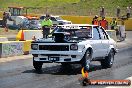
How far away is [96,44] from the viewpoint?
15836 mm

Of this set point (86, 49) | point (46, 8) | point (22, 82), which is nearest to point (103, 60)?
point (86, 49)

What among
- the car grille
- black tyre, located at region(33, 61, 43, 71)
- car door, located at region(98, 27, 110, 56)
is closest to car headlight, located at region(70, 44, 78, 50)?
the car grille

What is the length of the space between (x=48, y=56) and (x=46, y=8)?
180ft

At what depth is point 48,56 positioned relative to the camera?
1476 centimetres

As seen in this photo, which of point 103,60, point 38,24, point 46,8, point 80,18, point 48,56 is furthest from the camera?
point 46,8

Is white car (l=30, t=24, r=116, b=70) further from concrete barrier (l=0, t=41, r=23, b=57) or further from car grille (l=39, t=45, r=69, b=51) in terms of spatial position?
concrete barrier (l=0, t=41, r=23, b=57)

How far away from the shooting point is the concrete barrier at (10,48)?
20.2 m

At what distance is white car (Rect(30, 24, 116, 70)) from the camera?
14547 millimetres

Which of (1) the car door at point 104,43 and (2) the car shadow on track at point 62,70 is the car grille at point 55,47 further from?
(1) the car door at point 104,43

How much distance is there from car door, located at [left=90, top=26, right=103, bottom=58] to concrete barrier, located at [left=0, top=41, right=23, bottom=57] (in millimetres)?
5587

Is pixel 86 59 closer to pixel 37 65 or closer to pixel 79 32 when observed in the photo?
pixel 79 32

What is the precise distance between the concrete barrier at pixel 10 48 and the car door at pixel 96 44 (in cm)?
559

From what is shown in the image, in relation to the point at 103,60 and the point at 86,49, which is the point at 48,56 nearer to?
the point at 86,49

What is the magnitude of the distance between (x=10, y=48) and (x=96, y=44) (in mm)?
6286
